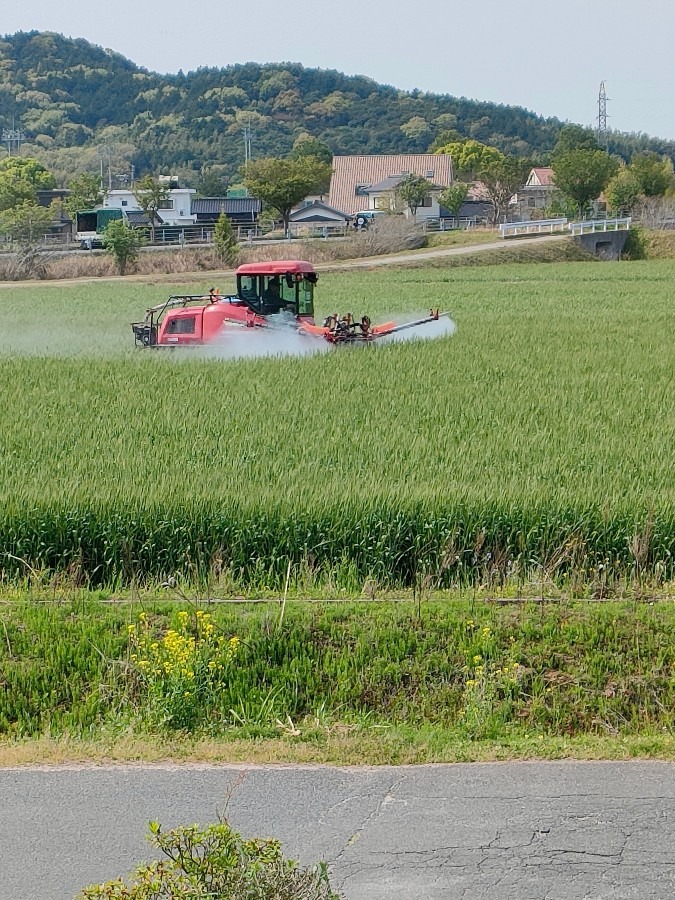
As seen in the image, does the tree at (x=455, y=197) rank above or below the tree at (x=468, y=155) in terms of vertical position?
below

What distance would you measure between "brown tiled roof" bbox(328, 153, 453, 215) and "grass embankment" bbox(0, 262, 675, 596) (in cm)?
9608

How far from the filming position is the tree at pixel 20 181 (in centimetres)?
8638

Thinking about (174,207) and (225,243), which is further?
(174,207)

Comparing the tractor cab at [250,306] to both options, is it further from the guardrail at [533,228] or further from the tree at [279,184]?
the tree at [279,184]

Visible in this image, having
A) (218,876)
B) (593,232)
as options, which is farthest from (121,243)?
(218,876)

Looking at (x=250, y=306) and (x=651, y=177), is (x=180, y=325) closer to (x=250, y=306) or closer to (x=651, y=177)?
(x=250, y=306)

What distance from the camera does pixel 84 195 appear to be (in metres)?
91.7

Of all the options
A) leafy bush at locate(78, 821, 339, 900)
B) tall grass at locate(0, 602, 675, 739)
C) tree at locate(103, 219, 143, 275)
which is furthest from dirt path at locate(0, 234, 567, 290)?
leafy bush at locate(78, 821, 339, 900)

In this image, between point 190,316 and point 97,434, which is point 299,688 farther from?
point 190,316

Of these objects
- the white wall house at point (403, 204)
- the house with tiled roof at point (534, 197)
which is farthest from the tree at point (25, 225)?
the house with tiled roof at point (534, 197)

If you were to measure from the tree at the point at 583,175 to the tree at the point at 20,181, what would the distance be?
36279mm

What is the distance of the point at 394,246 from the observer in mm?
69250

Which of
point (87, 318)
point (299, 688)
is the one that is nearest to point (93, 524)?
point (299, 688)

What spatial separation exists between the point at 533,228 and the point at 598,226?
4110 millimetres
